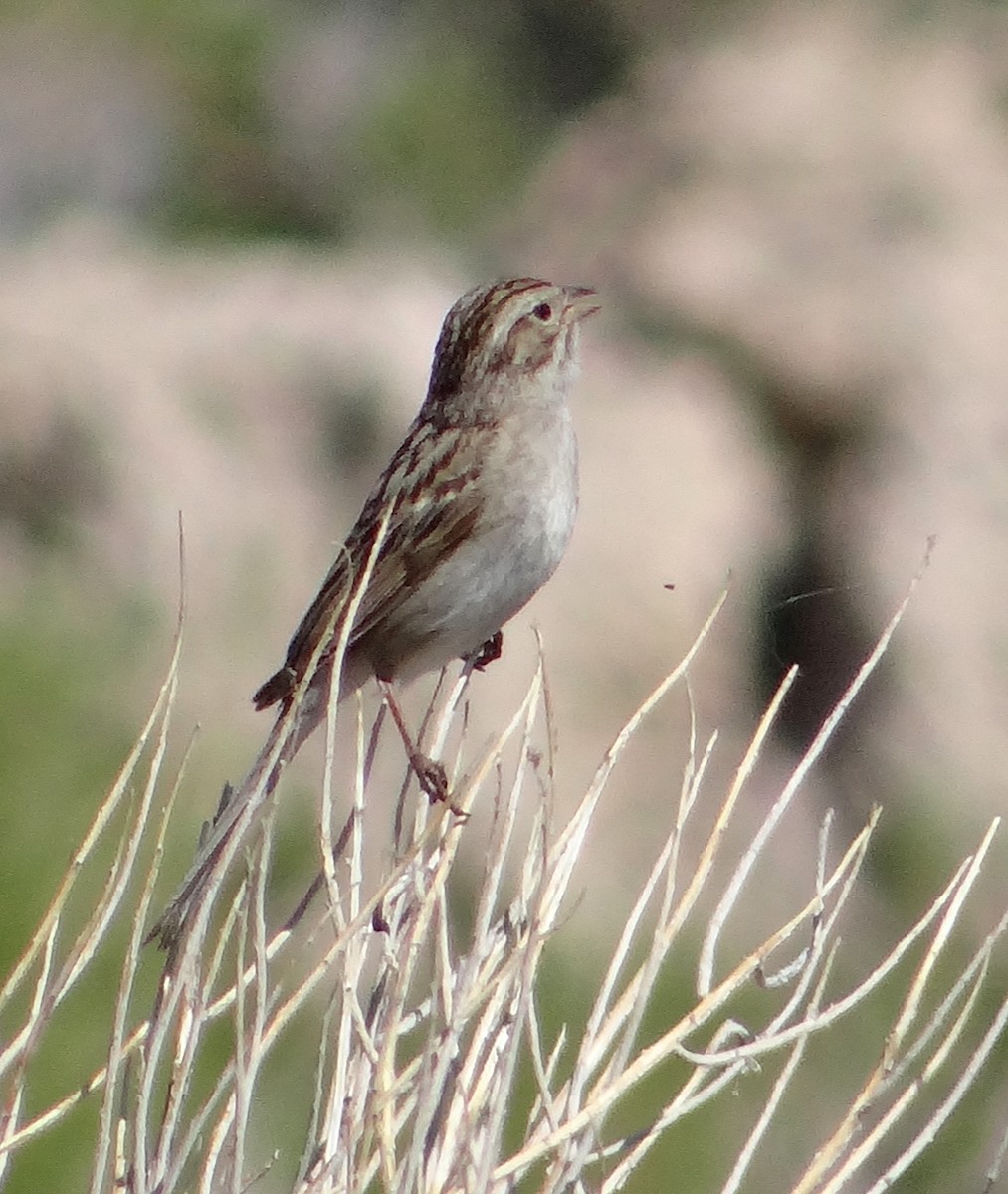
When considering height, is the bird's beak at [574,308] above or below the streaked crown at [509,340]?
above

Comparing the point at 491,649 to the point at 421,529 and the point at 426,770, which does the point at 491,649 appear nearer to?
the point at 421,529

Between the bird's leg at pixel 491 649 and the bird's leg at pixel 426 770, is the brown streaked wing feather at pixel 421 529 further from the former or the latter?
the bird's leg at pixel 426 770

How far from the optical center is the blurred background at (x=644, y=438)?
8430 millimetres

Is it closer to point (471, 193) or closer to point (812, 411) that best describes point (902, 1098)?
point (812, 411)

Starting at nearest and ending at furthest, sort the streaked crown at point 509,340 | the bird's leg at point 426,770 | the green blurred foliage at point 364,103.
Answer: the bird's leg at point 426,770 < the streaked crown at point 509,340 < the green blurred foliage at point 364,103

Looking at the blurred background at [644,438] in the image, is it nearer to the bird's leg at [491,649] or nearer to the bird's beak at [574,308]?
the bird's leg at [491,649]

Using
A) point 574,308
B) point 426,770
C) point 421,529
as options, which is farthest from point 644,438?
point 426,770

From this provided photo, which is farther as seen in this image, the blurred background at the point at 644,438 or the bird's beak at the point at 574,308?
the blurred background at the point at 644,438

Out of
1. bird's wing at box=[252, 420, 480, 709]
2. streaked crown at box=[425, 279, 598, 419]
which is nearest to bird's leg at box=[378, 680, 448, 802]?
bird's wing at box=[252, 420, 480, 709]

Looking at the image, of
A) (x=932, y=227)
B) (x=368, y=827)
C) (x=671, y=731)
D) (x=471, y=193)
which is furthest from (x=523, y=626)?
(x=471, y=193)

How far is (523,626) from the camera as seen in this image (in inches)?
324

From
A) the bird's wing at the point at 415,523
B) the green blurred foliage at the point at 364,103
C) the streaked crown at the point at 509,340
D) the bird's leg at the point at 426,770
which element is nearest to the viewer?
the bird's leg at the point at 426,770

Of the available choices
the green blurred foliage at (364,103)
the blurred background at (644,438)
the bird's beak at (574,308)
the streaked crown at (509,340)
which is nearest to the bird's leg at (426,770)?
the streaked crown at (509,340)

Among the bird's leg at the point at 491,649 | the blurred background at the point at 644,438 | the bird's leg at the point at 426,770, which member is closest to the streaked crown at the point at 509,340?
the bird's leg at the point at 491,649
